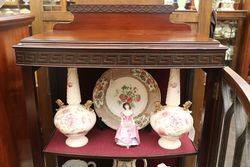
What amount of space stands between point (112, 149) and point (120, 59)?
36cm

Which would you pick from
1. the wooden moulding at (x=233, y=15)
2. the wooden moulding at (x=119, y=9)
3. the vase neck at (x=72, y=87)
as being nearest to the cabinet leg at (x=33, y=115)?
the vase neck at (x=72, y=87)

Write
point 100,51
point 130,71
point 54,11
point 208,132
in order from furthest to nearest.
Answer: point 54,11
point 130,71
point 208,132
point 100,51

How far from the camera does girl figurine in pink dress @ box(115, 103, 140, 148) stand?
3.34ft

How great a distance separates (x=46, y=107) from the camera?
51.5 inches

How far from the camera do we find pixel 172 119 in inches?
38.5

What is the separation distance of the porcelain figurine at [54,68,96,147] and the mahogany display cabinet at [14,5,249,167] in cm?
4

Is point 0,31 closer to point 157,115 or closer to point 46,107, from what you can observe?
point 46,107

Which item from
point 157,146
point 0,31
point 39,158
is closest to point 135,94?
point 157,146

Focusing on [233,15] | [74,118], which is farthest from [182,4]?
[233,15]

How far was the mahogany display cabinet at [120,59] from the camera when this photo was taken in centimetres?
85

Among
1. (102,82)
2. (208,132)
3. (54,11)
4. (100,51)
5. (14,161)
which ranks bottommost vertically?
(14,161)

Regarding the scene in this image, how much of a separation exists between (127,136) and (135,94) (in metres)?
0.19

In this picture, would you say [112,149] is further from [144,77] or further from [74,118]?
[144,77]

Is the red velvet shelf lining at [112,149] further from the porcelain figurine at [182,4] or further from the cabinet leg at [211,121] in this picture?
the porcelain figurine at [182,4]
